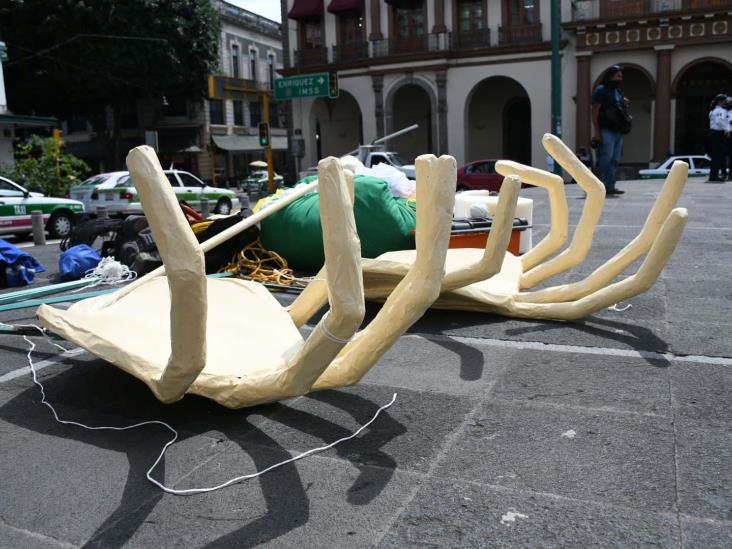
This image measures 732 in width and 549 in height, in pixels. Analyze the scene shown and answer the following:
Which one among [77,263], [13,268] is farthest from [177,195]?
[13,268]

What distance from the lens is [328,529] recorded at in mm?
2311

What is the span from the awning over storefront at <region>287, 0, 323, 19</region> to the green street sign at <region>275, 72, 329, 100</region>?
35.0 feet

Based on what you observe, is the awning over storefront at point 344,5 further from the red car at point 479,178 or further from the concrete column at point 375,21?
the red car at point 479,178

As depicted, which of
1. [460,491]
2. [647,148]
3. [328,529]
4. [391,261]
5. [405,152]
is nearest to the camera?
[328,529]

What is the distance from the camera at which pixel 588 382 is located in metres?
3.55

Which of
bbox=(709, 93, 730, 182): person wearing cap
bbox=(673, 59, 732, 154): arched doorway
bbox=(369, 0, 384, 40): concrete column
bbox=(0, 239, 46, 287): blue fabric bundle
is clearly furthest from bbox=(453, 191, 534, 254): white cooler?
bbox=(369, 0, 384, 40): concrete column

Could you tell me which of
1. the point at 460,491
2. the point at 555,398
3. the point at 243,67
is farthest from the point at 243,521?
the point at 243,67

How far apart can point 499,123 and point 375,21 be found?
7001mm

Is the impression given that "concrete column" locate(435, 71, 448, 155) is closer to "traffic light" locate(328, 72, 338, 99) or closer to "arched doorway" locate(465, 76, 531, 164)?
"arched doorway" locate(465, 76, 531, 164)

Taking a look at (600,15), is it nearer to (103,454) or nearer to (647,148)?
(647,148)

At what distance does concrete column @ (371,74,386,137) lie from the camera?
1267 inches

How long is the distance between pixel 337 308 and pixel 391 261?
7.49ft

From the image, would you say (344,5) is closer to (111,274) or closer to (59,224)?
(59,224)

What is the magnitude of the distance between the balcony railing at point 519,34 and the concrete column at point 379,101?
5347 millimetres
